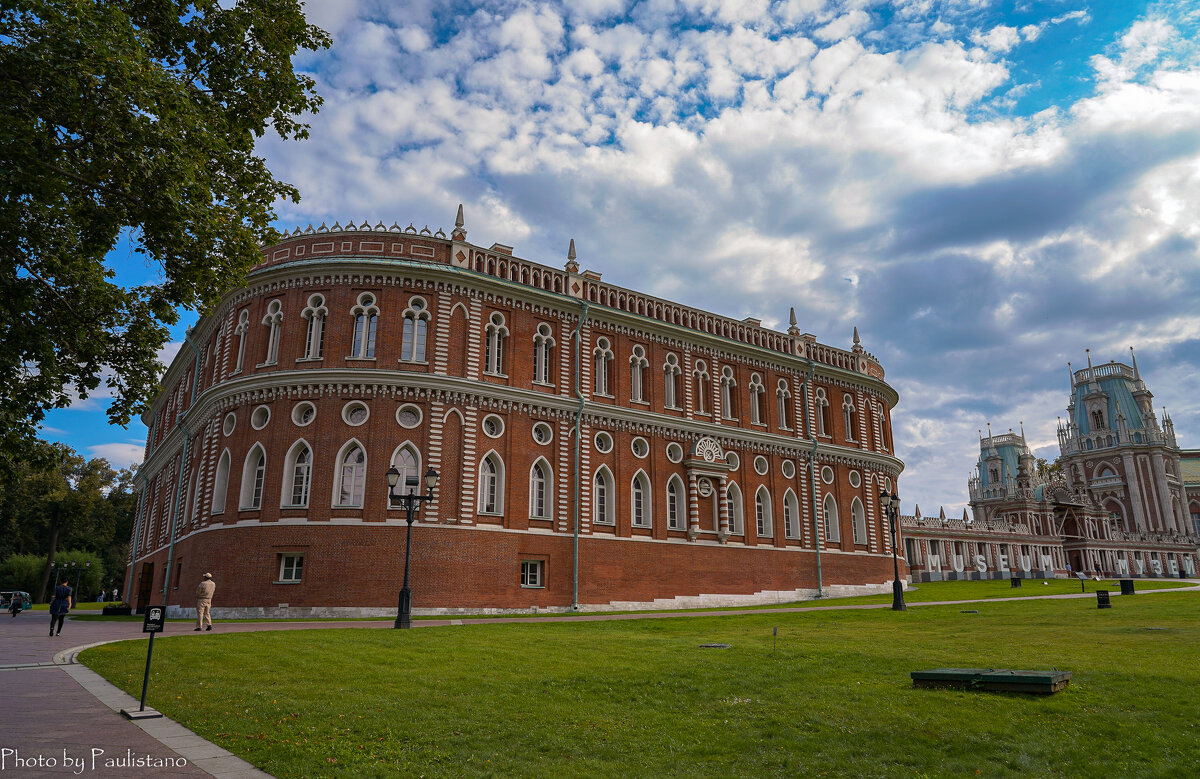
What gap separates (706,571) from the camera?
1635 inches

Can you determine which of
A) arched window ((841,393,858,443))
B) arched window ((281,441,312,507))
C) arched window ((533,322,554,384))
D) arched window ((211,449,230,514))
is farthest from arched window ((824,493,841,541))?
arched window ((211,449,230,514))

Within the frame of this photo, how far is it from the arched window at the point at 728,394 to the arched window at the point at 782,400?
11.5 feet

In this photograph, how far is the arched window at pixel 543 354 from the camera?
125 ft

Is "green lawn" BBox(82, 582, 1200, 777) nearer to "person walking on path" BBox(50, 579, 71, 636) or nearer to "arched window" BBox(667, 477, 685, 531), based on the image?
"person walking on path" BBox(50, 579, 71, 636)

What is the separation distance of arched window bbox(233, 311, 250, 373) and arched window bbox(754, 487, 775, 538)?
2925 cm

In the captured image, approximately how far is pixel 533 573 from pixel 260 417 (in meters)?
14.4

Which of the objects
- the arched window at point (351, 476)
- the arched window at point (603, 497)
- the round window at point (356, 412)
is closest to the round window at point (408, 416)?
the round window at point (356, 412)

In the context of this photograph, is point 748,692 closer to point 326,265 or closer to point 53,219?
point 53,219

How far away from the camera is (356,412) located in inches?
1310

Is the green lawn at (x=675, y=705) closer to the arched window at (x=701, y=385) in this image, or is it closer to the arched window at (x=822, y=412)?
the arched window at (x=701, y=385)

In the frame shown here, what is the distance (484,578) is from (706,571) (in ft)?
45.6

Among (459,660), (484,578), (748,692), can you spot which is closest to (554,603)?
(484,578)

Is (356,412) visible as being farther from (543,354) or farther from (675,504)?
(675,504)

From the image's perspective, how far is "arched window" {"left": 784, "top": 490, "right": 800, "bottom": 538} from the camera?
46.4 meters
